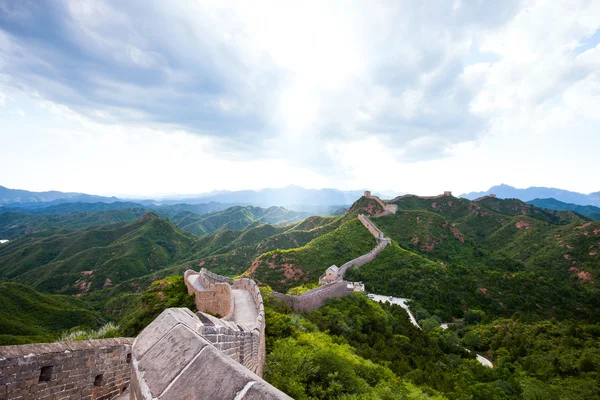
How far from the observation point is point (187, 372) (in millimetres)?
3133

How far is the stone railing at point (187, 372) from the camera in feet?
8.78

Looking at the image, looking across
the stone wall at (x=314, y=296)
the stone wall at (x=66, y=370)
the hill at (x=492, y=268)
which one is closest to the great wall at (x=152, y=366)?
the stone wall at (x=66, y=370)

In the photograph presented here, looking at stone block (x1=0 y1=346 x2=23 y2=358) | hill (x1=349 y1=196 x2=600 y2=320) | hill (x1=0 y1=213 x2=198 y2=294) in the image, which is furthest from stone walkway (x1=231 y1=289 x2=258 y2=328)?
hill (x1=0 y1=213 x2=198 y2=294)

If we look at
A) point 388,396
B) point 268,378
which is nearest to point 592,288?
point 388,396

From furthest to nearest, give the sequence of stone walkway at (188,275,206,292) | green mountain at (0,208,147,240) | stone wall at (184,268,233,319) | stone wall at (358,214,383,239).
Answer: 1. green mountain at (0,208,147,240)
2. stone wall at (358,214,383,239)
3. stone walkway at (188,275,206,292)
4. stone wall at (184,268,233,319)

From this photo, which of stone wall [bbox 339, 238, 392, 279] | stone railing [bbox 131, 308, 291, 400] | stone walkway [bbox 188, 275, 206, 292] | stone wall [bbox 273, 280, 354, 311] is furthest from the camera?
stone wall [bbox 339, 238, 392, 279]

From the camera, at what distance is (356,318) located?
20.5 m

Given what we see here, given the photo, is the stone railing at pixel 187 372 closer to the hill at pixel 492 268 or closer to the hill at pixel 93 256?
the hill at pixel 492 268

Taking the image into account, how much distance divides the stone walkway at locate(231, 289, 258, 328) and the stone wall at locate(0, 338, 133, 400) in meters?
4.84

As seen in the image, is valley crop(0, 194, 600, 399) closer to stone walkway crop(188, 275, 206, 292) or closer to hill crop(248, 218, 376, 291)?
hill crop(248, 218, 376, 291)

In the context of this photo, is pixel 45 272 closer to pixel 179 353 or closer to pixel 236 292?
pixel 236 292

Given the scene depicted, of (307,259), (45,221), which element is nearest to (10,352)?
(307,259)

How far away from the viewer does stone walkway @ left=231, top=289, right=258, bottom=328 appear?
38.3 ft

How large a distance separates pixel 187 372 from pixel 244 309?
11.5m
